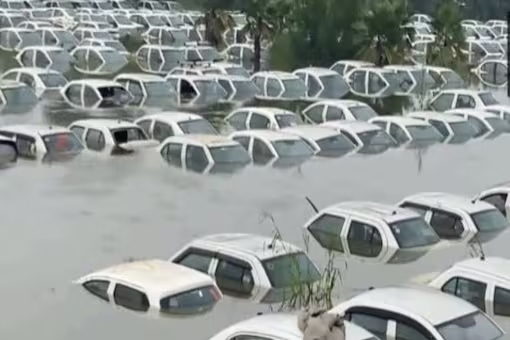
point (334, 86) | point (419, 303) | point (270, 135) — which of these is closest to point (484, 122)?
point (270, 135)

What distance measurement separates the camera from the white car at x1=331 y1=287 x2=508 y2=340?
1283 cm

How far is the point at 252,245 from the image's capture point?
1611 cm

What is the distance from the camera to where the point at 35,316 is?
48.1ft

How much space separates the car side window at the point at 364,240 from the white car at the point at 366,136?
9089 millimetres

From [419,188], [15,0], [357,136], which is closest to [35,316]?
[419,188]

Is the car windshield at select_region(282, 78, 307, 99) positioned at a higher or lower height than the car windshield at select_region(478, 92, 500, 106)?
lower

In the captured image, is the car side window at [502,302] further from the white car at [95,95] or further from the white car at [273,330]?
the white car at [95,95]

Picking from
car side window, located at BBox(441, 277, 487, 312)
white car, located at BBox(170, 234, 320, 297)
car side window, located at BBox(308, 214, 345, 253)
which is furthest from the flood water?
car side window, located at BBox(441, 277, 487, 312)

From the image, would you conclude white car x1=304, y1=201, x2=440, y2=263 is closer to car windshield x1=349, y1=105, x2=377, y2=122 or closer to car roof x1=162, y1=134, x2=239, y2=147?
car roof x1=162, y1=134, x2=239, y2=147

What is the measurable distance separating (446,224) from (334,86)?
20.4 metres

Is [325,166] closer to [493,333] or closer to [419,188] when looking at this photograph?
[419,188]

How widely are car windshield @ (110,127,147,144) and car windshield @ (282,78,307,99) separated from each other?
11094mm

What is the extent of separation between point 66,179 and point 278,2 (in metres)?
23.6

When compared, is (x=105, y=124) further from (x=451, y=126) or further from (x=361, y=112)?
(x=451, y=126)
